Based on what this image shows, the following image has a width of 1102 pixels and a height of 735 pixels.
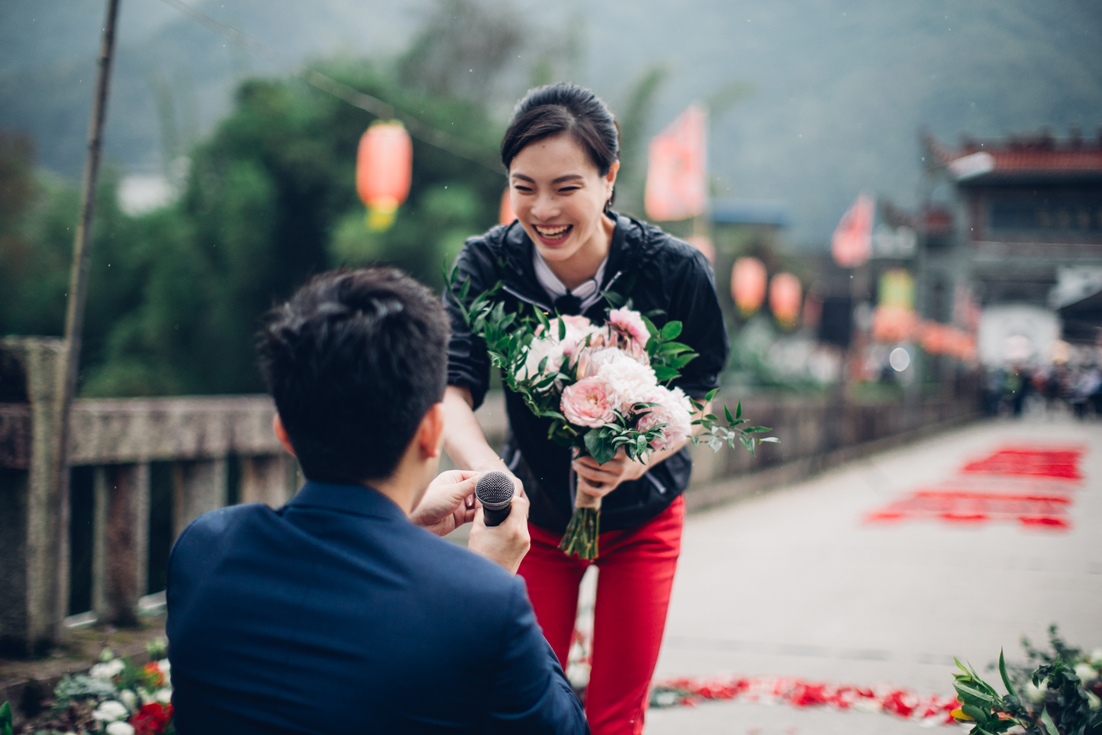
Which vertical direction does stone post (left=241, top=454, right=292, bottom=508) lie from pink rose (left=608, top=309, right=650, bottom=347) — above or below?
below

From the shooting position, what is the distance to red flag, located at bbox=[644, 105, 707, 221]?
12531 millimetres

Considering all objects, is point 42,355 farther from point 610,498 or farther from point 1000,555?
point 1000,555

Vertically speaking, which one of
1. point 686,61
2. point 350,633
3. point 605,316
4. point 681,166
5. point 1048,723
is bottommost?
point 1048,723

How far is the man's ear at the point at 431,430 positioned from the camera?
3.76 ft

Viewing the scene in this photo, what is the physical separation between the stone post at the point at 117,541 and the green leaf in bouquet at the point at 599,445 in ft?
7.36

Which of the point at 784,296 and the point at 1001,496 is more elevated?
the point at 784,296

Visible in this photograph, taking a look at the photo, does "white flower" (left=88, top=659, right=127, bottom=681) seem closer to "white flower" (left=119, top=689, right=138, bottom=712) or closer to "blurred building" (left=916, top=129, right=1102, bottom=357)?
"white flower" (left=119, top=689, right=138, bottom=712)

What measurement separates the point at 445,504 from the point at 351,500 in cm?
38

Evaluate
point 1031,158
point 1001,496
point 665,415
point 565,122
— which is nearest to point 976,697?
point 665,415

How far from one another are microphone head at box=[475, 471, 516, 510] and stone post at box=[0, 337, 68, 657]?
206cm

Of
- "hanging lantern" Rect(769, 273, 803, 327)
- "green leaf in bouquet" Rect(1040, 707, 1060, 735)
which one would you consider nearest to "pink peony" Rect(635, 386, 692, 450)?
"green leaf in bouquet" Rect(1040, 707, 1060, 735)

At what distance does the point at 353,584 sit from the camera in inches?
40.3

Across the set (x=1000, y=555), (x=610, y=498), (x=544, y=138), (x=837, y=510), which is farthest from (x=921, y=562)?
(x=544, y=138)

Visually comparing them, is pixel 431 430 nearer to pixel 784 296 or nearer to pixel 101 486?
pixel 101 486
